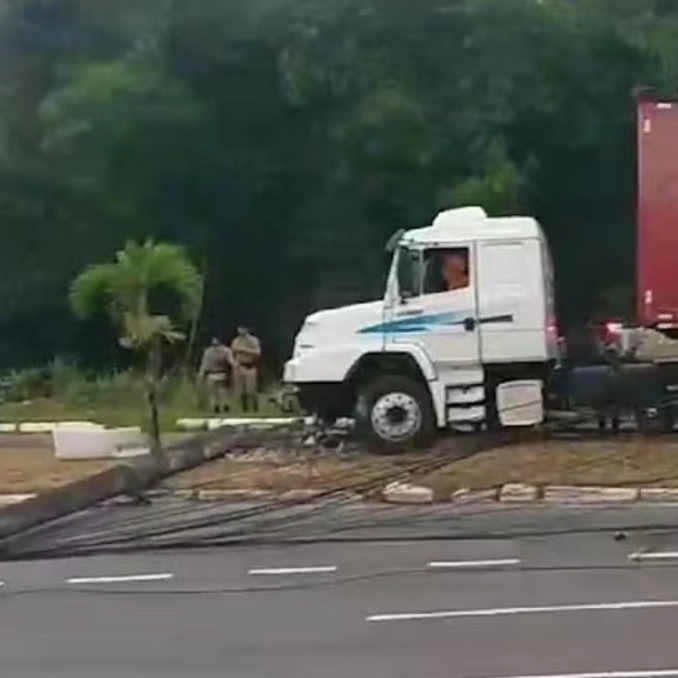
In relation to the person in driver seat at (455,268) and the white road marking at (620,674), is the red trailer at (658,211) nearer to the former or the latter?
the person in driver seat at (455,268)

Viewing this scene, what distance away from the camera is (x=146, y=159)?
33688 mm

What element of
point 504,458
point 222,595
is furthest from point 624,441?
point 222,595

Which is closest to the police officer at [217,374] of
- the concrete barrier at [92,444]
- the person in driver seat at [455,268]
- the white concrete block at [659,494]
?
the concrete barrier at [92,444]

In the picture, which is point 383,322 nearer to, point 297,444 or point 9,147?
point 297,444

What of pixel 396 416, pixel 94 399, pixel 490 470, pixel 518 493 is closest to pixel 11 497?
pixel 518 493

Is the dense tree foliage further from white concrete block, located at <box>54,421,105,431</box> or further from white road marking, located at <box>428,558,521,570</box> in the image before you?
white road marking, located at <box>428,558,521,570</box>

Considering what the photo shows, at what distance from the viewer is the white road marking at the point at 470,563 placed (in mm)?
11469

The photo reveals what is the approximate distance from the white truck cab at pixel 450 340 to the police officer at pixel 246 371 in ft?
21.2

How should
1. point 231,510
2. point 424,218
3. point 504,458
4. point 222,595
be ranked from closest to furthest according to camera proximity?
point 222,595
point 231,510
point 504,458
point 424,218

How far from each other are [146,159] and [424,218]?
17.0 ft

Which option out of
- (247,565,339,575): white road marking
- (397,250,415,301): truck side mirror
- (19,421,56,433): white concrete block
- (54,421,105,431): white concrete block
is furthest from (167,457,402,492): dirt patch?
(19,421,56,433): white concrete block

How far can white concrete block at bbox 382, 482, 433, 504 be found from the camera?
615 inches

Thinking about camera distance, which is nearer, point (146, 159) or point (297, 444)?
point (297, 444)

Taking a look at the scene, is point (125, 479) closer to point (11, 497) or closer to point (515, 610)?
point (11, 497)
